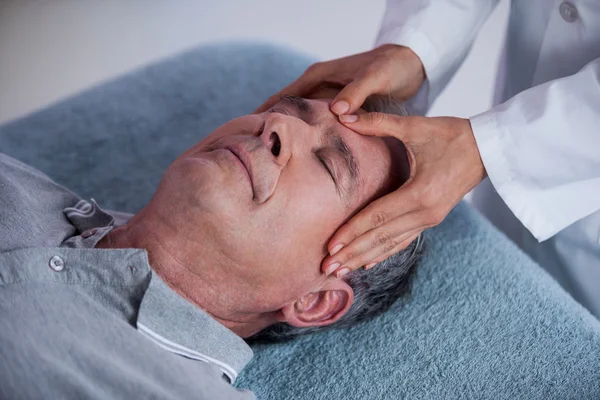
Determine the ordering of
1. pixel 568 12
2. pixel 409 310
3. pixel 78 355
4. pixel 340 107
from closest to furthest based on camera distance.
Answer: pixel 78 355, pixel 340 107, pixel 568 12, pixel 409 310

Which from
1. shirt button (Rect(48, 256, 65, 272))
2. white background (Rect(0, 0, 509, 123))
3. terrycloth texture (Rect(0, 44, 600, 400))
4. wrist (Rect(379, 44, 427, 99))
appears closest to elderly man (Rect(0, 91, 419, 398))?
shirt button (Rect(48, 256, 65, 272))

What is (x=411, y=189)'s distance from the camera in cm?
134

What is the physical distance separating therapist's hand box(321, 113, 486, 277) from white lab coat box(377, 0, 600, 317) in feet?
0.17

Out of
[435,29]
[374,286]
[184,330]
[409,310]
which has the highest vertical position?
[435,29]

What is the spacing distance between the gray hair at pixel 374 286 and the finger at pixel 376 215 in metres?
0.18

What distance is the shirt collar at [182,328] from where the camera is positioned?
128 centimetres

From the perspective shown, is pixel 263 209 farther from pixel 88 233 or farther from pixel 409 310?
pixel 409 310

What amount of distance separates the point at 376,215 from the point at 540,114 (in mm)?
395

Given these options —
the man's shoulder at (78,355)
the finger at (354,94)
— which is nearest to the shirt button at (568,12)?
the finger at (354,94)

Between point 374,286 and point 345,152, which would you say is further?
point 374,286

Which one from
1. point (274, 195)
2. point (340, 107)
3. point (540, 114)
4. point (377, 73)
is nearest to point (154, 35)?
point (377, 73)

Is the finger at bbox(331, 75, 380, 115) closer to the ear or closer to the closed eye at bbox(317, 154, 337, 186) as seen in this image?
the closed eye at bbox(317, 154, 337, 186)

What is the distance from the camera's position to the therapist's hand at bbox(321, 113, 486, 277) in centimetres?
133

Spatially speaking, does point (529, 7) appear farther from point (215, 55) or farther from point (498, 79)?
point (215, 55)
